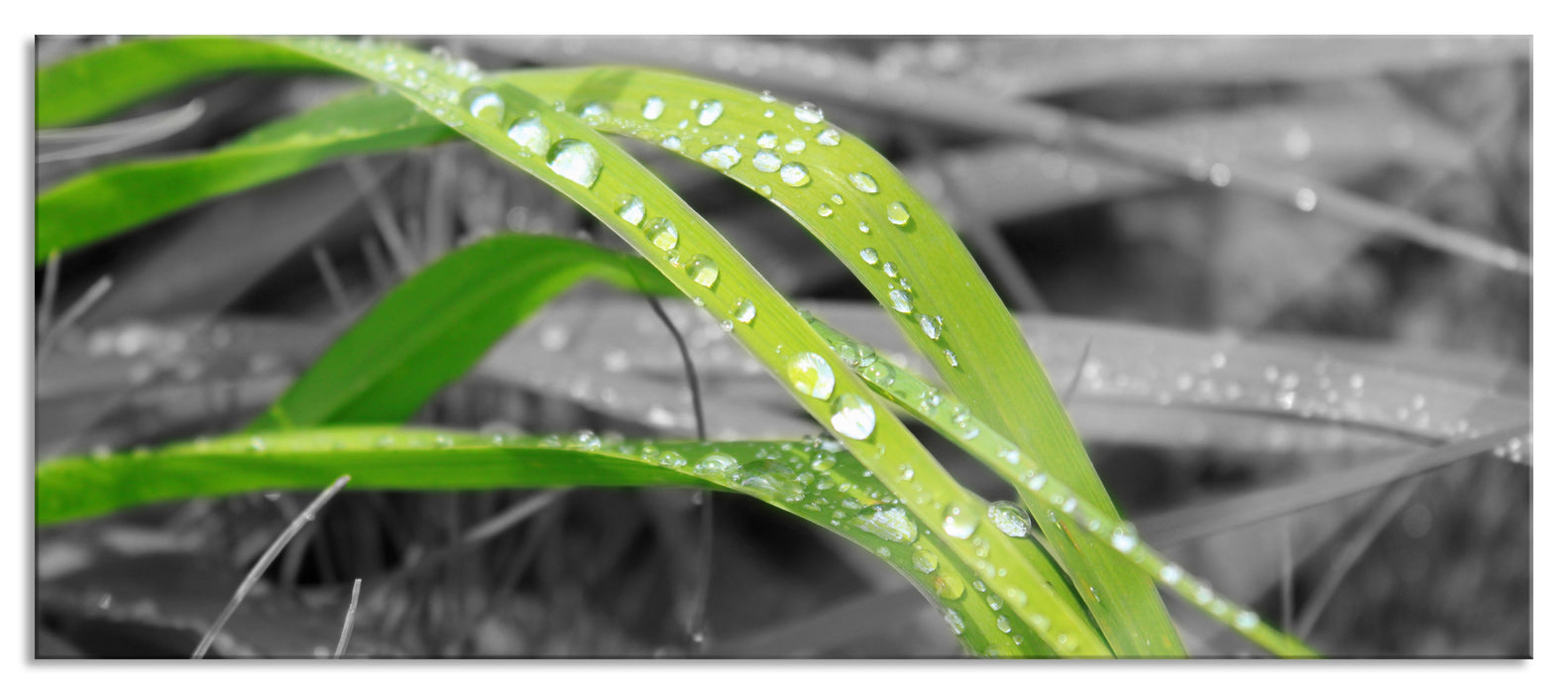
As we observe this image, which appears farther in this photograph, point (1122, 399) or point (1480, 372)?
point (1480, 372)

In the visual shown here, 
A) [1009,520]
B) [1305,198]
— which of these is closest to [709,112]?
[1009,520]

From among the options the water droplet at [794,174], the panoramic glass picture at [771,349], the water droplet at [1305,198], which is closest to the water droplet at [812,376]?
the panoramic glass picture at [771,349]

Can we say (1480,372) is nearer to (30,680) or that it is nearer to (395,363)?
(395,363)

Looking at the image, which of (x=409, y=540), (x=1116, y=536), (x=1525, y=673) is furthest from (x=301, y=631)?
(x=1525, y=673)

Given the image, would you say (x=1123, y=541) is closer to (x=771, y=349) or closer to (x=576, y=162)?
(x=771, y=349)

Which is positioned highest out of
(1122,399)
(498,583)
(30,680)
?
(1122,399)

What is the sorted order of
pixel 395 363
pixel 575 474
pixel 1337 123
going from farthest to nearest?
pixel 1337 123 → pixel 395 363 → pixel 575 474
